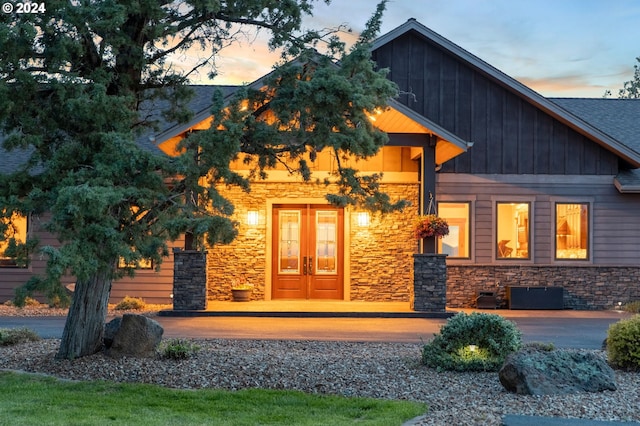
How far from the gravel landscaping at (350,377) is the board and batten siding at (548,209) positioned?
28.1 ft

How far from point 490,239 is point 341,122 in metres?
10.7

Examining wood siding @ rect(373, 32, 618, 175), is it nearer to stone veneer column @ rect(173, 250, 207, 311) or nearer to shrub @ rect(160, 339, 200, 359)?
stone veneer column @ rect(173, 250, 207, 311)

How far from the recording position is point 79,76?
876 centimetres

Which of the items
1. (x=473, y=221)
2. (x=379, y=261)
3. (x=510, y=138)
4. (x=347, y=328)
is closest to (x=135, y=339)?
(x=347, y=328)

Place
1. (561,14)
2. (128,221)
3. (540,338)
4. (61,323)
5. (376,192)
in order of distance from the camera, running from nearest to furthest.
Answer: (128,221)
(376,192)
(540,338)
(61,323)
(561,14)

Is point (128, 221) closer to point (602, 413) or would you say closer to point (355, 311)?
point (602, 413)

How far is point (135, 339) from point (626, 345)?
5.85 meters

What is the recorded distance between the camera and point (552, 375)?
7.35 m

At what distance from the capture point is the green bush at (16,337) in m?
10.4

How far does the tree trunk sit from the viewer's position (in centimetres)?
895

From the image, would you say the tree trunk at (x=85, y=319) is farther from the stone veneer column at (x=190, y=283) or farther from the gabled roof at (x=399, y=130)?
the stone veneer column at (x=190, y=283)

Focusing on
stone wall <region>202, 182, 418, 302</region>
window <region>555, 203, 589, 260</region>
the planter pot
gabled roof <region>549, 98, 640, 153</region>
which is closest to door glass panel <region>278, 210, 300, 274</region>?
stone wall <region>202, 182, 418, 302</region>

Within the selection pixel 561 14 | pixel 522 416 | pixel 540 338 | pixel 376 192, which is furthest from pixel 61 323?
pixel 561 14

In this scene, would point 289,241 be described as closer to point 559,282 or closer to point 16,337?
point 559,282
